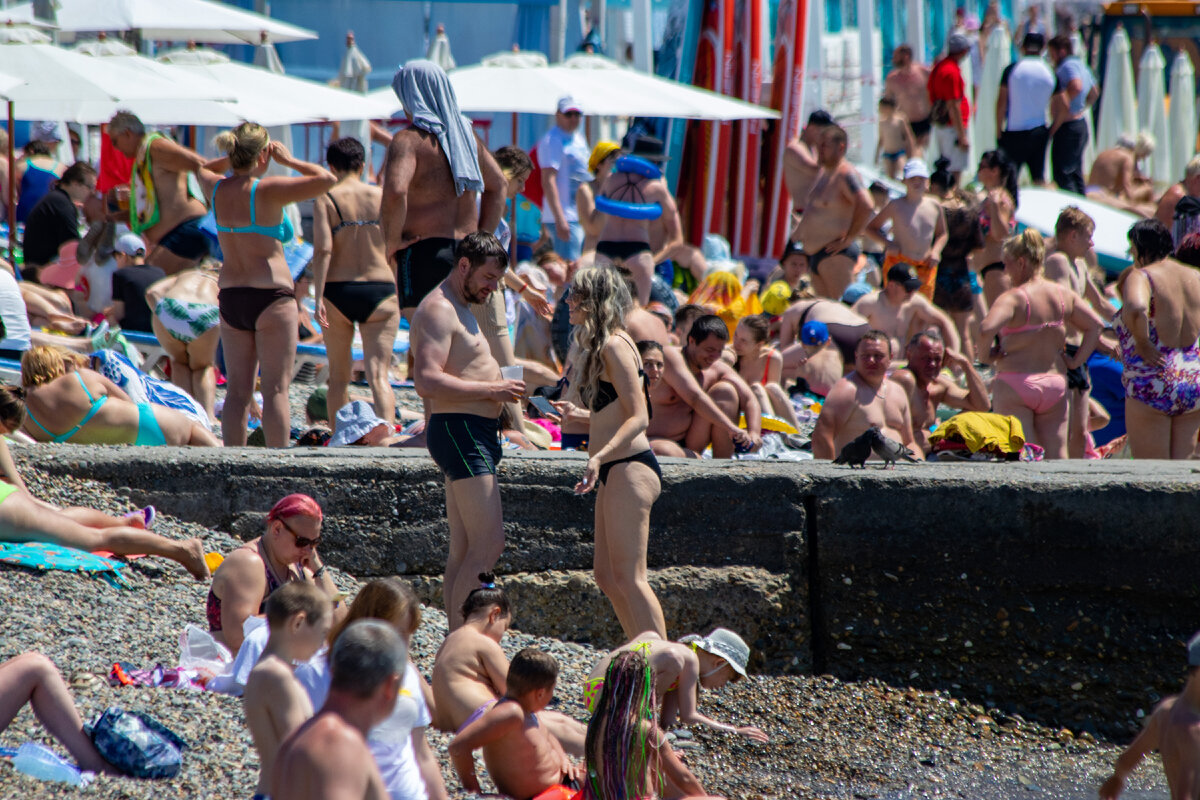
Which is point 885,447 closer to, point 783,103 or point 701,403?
point 701,403

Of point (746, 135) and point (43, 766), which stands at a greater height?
point (746, 135)

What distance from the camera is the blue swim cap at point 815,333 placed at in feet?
29.1

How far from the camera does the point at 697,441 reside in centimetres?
688

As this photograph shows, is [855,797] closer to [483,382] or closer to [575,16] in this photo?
[483,382]

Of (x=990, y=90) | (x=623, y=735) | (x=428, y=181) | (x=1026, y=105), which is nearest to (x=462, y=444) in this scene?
(x=623, y=735)

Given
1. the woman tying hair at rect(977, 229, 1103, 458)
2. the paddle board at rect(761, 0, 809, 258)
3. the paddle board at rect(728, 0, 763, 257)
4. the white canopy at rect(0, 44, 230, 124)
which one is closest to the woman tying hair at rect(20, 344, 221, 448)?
the white canopy at rect(0, 44, 230, 124)

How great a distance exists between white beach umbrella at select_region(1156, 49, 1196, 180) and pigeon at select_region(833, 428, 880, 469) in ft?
48.2

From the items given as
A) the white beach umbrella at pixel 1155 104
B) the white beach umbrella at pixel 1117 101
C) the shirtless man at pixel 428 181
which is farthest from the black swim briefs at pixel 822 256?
the white beach umbrella at pixel 1155 104

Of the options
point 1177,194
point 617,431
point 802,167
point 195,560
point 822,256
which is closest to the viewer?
point 617,431

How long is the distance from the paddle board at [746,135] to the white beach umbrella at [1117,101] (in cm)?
657

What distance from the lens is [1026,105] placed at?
1409 centimetres

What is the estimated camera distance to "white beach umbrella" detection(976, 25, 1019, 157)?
1736cm

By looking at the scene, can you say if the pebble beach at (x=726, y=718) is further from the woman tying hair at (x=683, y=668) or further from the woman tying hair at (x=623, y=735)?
the woman tying hair at (x=623, y=735)

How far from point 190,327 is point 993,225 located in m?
6.17
